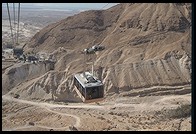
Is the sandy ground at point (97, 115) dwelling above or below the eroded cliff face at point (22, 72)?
below

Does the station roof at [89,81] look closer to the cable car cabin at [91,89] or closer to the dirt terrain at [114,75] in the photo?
the cable car cabin at [91,89]

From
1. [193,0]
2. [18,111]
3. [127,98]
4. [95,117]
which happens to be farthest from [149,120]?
[193,0]

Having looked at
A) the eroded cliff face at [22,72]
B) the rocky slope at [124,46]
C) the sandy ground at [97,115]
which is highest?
the rocky slope at [124,46]

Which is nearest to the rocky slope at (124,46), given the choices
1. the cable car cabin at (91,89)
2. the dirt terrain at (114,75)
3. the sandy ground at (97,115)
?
the dirt terrain at (114,75)

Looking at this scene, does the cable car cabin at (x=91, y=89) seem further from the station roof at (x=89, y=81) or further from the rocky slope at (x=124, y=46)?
the rocky slope at (x=124, y=46)

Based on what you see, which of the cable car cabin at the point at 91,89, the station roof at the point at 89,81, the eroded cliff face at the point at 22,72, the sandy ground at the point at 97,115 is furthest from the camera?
the eroded cliff face at the point at 22,72

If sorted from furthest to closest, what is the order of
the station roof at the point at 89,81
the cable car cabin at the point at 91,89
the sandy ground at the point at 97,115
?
the sandy ground at the point at 97,115, the station roof at the point at 89,81, the cable car cabin at the point at 91,89

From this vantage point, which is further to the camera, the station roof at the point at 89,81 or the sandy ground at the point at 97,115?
the sandy ground at the point at 97,115

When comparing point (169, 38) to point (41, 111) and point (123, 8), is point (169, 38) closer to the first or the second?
point (123, 8)

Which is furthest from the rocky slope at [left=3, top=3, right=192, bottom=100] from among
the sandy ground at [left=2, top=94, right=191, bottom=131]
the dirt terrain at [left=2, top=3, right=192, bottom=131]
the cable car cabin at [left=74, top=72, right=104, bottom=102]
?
the cable car cabin at [left=74, top=72, right=104, bottom=102]
